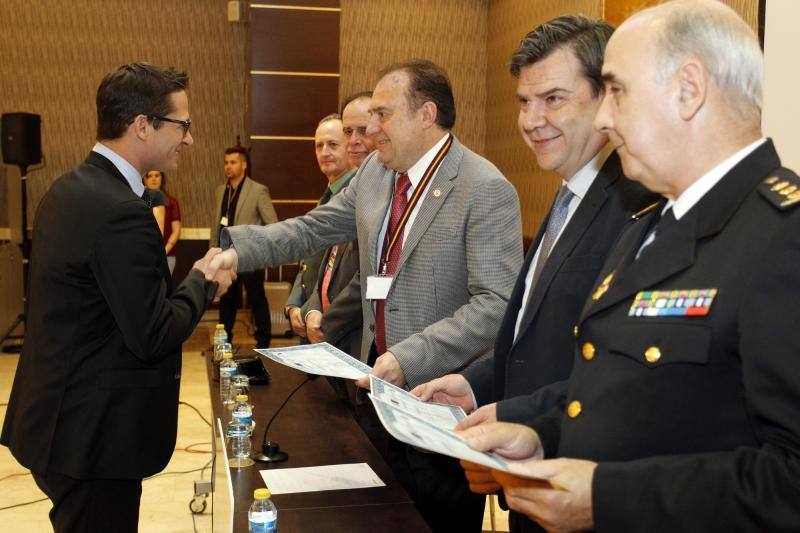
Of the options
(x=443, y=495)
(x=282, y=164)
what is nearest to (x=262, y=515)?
(x=443, y=495)

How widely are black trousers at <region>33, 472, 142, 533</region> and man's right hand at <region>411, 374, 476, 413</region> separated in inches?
37.1

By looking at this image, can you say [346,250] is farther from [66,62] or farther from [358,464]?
[66,62]

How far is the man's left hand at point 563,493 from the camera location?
3.83ft

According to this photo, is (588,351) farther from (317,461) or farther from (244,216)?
(244,216)

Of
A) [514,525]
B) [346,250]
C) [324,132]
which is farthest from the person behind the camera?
[324,132]

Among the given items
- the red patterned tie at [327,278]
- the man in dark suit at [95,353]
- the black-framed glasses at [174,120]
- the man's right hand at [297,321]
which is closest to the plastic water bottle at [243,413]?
the man in dark suit at [95,353]

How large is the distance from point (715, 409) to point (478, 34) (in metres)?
9.90

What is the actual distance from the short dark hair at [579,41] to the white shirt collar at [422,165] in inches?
32.9

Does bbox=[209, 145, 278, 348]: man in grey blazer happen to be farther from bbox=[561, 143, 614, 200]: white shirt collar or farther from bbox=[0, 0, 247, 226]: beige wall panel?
bbox=[561, 143, 614, 200]: white shirt collar

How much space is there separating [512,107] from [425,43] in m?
1.67

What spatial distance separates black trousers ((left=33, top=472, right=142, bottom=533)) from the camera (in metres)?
2.20

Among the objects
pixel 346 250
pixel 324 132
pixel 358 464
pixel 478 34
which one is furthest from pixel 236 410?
pixel 478 34

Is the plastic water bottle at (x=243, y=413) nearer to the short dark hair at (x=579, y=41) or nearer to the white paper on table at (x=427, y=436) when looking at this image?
the white paper on table at (x=427, y=436)

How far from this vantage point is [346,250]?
141 inches
